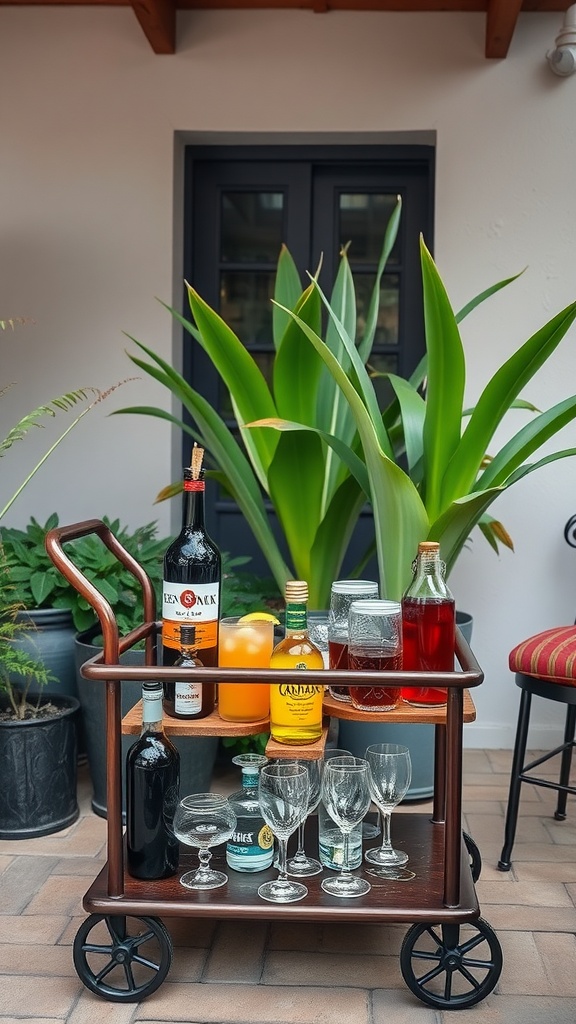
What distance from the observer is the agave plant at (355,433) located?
1.89m

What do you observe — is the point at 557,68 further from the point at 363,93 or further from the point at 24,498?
the point at 24,498

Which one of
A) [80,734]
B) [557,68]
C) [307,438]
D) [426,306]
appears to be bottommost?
[80,734]

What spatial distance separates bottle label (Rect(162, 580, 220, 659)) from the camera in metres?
1.56

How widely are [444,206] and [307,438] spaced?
1.04 m

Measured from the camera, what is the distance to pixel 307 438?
2305mm

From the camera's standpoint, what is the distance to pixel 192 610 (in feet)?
5.14

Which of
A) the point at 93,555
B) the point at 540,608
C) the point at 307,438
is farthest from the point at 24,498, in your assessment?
the point at 540,608

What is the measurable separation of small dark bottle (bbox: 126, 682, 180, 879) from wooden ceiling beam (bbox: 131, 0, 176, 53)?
1941mm

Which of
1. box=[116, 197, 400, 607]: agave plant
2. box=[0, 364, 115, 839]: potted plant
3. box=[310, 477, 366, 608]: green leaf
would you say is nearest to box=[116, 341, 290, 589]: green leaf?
box=[116, 197, 400, 607]: agave plant

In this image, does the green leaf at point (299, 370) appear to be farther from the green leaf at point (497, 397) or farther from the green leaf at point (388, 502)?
the green leaf at point (497, 397)

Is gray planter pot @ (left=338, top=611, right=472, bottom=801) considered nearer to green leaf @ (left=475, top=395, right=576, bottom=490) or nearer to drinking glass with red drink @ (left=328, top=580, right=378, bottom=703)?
green leaf @ (left=475, top=395, right=576, bottom=490)

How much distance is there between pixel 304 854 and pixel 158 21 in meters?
2.22

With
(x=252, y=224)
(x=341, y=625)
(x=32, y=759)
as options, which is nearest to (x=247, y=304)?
(x=252, y=224)

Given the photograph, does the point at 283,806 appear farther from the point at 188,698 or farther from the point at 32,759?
the point at 32,759
